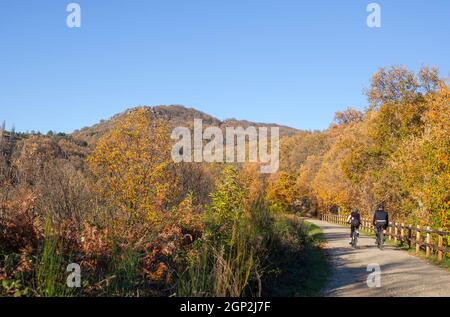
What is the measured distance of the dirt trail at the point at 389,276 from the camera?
10.2 m

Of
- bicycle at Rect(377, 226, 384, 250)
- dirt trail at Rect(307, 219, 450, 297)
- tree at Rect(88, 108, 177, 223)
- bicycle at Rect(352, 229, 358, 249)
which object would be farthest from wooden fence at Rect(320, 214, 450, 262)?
tree at Rect(88, 108, 177, 223)

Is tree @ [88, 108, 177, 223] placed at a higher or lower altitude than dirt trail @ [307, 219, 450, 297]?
higher

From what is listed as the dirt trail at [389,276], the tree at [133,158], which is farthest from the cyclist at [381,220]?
the tree at [133,158]

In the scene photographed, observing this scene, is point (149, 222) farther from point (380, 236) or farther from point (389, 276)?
point (380, 236)

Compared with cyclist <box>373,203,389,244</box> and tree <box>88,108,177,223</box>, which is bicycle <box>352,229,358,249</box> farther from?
tree <box>88,108,177,223</box>

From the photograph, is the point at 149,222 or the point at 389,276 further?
the point at 389,276

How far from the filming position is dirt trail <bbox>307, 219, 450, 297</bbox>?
10.2 m

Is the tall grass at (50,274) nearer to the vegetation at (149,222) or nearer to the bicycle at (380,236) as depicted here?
the vegetation at (149,222)

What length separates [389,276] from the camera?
485 inches

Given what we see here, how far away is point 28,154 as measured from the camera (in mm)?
13508

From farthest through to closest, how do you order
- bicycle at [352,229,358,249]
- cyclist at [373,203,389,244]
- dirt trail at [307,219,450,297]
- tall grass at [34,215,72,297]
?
bicycle at [352,229,358,249] < cyclist at [373,203,389,244] < dirt trail at [307,219,450,297] < tall grass at [34,215,72,297]

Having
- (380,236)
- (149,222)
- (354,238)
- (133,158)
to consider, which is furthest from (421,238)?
(149,222)
